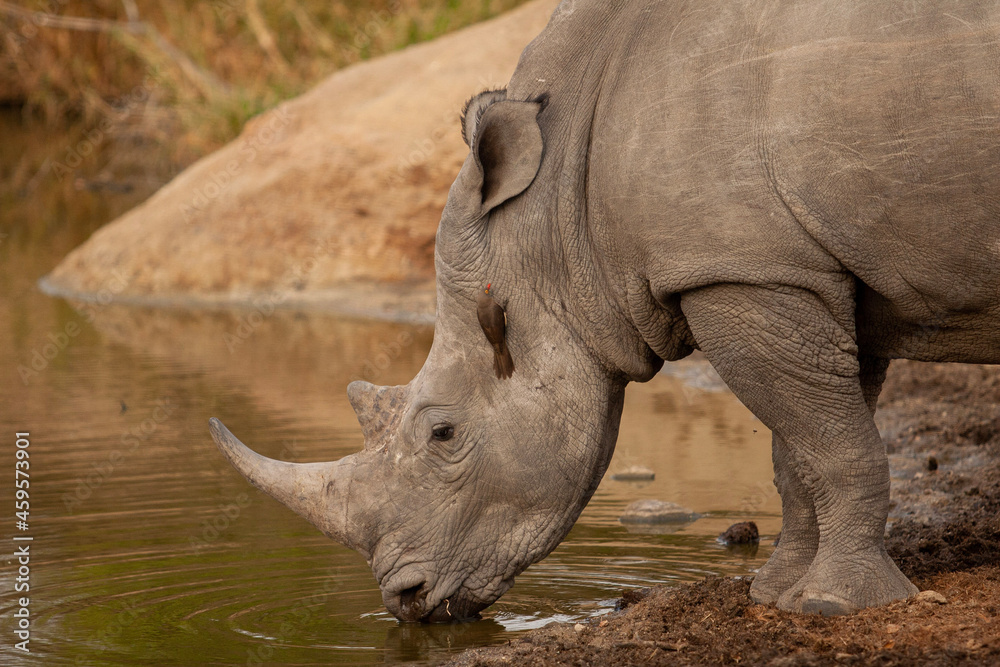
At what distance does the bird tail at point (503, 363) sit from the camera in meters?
4.69

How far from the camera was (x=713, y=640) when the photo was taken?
4.31 m

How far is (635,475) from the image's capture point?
7605 millimetres

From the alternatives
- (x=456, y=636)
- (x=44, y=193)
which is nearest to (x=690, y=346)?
(x=456, y=636)

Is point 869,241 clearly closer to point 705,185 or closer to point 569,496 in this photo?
point 705,185

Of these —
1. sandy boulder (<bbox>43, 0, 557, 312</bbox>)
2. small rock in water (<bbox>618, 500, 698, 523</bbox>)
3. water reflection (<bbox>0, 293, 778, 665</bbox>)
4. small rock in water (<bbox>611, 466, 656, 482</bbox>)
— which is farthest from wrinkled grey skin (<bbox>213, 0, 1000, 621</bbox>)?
sandy boulder (<bbox>43, 0, 557, 312</bbox>)

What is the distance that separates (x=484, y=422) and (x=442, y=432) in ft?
0.51

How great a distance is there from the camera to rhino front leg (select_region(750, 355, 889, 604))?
4820 millimetres

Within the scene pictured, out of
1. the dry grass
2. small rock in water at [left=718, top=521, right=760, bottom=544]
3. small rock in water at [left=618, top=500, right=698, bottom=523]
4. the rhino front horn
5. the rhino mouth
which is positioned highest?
the dry grass

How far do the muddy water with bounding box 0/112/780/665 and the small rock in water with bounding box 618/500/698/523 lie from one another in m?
0.11

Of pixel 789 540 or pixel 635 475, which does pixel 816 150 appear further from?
pixel 635 475

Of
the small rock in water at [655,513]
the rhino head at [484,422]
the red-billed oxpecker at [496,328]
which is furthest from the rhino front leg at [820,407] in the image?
the small rock in water at [655,513]

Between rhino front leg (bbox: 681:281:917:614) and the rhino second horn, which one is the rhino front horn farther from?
rhino front leg (bbox: 681:281:917:614)

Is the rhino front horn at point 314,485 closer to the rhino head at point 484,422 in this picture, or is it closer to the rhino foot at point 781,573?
the rhino head at point 484,422

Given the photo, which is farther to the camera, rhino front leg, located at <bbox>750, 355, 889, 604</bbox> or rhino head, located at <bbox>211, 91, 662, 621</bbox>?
rhino front leg, located at <bbox>750, 355, 889, 604</bbox>
